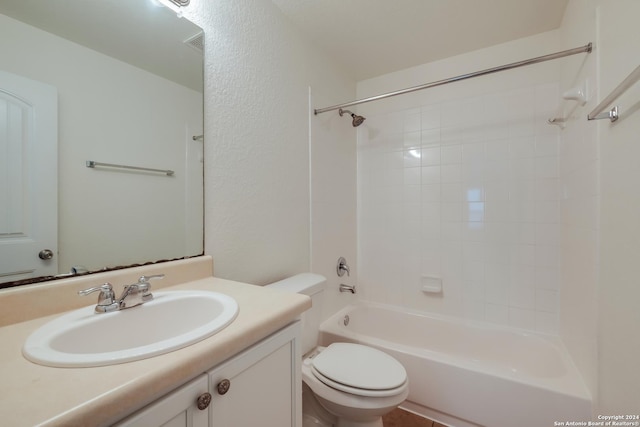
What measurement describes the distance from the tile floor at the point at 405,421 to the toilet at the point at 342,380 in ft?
1.27

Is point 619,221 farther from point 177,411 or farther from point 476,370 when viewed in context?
point 177,411

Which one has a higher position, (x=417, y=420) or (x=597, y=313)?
(x=597, y=313)

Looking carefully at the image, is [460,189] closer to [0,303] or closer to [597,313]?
[597,313]

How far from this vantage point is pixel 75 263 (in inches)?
Result: 30.9

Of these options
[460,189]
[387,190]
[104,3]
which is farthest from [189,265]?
[460,189]

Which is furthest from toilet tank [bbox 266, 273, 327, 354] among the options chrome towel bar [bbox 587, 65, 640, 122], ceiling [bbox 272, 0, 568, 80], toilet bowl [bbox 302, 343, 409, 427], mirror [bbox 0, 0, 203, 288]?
ceiling [bbox 272, 0, 568, 80]

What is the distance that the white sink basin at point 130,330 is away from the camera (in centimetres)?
49

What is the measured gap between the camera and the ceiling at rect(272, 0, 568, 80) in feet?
4.83

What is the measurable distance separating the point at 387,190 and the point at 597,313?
1.43 meters

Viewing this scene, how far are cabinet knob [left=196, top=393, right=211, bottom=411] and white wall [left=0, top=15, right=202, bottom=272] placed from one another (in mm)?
585

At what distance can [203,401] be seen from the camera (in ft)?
1.75

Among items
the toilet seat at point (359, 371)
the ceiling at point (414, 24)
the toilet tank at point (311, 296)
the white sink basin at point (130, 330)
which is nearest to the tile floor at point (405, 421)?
the toilet seat at point (359, 371)

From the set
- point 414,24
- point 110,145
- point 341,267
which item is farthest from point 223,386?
point 414,24

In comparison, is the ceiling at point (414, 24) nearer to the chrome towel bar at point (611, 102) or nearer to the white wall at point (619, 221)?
the white wall at point (619, 221)
